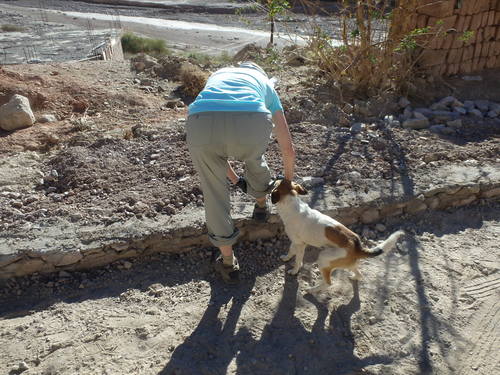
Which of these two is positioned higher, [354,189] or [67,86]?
[67,86]

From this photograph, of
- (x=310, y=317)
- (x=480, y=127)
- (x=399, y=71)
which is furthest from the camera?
(x=399, y=71)

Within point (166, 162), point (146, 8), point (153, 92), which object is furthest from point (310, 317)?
point (146, 8)

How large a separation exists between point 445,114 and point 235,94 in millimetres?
3817

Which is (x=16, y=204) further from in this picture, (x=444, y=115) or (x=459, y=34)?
(x=459, y=34)

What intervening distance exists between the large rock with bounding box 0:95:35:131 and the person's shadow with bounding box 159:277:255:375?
387cm

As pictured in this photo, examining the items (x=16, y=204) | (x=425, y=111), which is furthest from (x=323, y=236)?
(x=425, y=111)

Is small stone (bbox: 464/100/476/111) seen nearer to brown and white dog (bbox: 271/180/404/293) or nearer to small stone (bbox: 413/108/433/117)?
small stone (bbox: 413/108/433/117)

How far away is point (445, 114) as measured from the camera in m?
5.43

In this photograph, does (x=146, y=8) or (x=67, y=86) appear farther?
(x=146, y=8)

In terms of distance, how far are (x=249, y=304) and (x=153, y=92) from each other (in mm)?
4630

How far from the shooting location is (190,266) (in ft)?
11.3

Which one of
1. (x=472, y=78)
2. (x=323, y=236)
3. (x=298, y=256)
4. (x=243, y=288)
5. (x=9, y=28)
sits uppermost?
(x=9, y=28)

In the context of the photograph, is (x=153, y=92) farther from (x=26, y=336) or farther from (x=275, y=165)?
(x=26, y=336)

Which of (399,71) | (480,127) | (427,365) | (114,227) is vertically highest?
(399,71)
